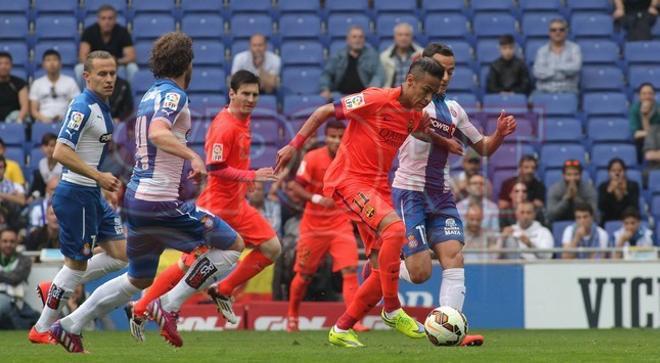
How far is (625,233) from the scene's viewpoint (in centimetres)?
1670

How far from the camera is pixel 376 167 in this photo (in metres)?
11.1

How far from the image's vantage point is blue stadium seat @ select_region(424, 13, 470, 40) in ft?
69.1

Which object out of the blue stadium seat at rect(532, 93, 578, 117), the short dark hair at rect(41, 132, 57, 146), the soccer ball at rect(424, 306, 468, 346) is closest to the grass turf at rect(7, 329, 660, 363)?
the soccer ball at rect(424, 306, 468, 346)

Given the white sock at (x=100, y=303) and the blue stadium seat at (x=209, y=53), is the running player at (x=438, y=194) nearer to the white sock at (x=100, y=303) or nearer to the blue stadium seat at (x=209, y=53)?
the white sock at (x=100, y=303)

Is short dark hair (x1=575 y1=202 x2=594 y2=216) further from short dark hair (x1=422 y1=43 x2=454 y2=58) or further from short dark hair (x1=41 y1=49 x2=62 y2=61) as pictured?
short dark hair (x1=41 y1=49 x2=62 y2=61)

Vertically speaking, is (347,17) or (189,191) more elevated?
(347,17)

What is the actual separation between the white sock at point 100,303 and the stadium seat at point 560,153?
954 cm

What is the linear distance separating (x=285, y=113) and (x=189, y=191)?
7.90ft

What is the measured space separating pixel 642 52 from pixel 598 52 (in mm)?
710

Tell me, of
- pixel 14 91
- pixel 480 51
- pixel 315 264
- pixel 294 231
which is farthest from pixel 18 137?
pixel 480 51

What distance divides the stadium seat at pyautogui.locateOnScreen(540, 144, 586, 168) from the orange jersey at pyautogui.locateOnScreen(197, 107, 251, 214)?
22.0 ft

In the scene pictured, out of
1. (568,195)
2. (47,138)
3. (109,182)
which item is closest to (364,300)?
(109,182)

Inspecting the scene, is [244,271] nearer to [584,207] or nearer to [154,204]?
[154,204]

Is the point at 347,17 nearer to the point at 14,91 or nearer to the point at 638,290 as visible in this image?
the point at 14,91
